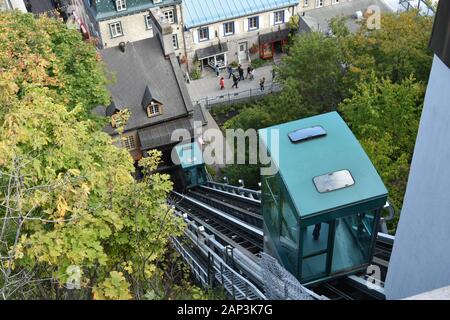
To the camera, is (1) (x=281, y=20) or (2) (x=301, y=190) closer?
(2) (x=301, y=190)

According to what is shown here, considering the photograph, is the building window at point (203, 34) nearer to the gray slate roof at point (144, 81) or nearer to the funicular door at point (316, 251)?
the gray slate roof at point (144, 81)

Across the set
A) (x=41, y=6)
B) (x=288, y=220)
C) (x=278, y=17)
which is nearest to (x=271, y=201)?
(x=288, y=220)

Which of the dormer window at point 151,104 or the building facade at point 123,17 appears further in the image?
the building facade at point 123,17

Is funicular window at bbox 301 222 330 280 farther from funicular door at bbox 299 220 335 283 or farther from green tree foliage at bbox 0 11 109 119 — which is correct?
green tree foliage at bbox 0 11 109 119

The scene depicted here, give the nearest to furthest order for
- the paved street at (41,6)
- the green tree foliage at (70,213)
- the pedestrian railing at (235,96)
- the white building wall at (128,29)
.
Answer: the green tree foliage at (70,213) → the white building wall at (128,29) → the pedestrian railing at (235,96) → the paved street at (41,6)

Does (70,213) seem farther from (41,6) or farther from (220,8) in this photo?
(41,6)

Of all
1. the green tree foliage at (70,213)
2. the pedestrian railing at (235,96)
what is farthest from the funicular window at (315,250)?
the pedestrian railing at (235,96)

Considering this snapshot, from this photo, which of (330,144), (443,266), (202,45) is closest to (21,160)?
(330,144)
